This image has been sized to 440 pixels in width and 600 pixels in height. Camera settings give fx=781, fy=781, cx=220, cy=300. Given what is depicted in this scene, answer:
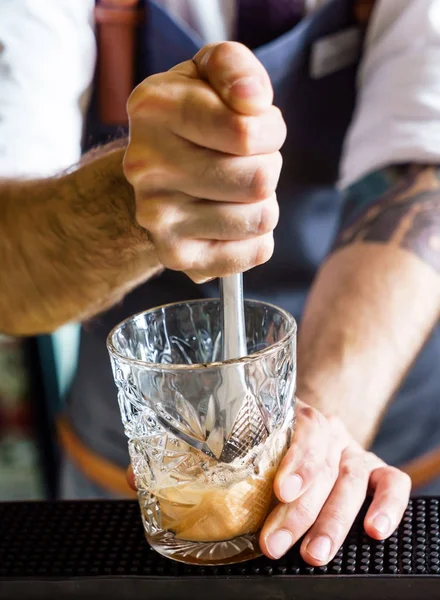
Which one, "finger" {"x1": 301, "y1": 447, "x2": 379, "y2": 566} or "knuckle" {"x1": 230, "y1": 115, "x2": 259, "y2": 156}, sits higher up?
"knuckle" {"x1": 230, "y1": 115, "x2": 259, "y2": 156}

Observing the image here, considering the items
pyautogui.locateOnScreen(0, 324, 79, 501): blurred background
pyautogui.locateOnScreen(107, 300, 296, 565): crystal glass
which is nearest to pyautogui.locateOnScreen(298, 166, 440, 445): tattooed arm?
pyautogui.locateOnScreen(107, 300, 296, 565): crystal glass

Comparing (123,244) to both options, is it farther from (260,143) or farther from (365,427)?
(365,427)

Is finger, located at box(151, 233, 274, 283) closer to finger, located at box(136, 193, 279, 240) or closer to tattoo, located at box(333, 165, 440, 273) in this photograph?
finger, located at box(136, 193, 279, 240)

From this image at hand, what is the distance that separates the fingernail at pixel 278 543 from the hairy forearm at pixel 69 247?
0.77 ft

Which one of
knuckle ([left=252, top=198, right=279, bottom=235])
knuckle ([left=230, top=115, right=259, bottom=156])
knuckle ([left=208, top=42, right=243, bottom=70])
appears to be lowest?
knuckle ([left=252, top=198, right=279, bottom=235])

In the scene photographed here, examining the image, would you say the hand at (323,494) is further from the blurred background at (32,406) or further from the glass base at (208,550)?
the blurred background at (32,406)

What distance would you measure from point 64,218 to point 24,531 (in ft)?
0.94

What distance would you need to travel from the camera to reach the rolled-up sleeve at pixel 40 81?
88 centimetres

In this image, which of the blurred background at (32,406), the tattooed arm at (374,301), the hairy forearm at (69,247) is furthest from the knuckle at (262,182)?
the blurred background at (32,406)

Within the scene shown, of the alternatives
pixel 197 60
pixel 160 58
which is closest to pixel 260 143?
pixel 197 60

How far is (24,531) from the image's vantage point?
0.54 metres

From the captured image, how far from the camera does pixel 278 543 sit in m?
0.49

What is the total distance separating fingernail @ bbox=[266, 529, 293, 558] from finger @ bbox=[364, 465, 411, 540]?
0.06 metres

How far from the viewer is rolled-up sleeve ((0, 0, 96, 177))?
882 mm
